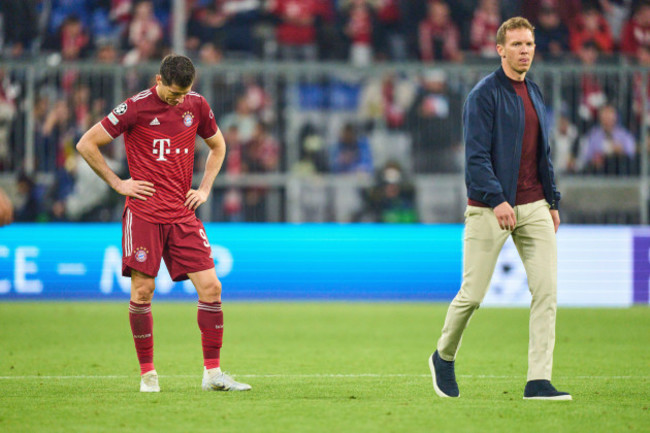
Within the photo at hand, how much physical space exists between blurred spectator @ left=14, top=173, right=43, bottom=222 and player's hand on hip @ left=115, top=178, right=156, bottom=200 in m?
8.86

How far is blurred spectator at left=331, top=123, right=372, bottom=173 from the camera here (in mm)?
16438

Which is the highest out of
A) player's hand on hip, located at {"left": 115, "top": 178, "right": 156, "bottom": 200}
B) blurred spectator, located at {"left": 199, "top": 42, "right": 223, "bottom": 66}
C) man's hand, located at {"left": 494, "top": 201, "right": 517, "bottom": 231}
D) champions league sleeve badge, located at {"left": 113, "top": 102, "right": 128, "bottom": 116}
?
blurred spectator, located at {"left": 199, "top": 42, "right": 223, "bottom": 66}

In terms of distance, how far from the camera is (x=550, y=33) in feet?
62.1

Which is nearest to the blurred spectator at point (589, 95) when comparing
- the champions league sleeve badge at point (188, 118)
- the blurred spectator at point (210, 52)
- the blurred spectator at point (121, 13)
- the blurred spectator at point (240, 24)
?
the blurred spectator at point (240, 24)

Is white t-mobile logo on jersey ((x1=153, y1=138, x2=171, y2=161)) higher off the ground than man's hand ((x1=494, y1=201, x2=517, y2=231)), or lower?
higher

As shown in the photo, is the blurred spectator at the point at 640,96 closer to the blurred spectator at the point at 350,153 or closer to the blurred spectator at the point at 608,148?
the blurred spectator at the point at 608,148

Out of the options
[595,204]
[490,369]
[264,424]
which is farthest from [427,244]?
[264,424]

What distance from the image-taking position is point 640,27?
18453mm

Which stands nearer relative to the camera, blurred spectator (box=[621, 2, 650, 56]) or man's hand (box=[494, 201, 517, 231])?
man's hand (box=[494, 201, 517, 231])

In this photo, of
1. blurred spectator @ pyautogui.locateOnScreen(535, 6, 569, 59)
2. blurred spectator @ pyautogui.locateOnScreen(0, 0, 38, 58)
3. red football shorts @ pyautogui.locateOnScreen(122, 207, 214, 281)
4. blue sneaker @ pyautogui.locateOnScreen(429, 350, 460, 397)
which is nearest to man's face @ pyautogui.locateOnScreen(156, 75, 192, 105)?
red football shorts @ pyautogui.locateOnScreen(122, 207, 214, 281)

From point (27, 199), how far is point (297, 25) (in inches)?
242

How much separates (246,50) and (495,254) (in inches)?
512

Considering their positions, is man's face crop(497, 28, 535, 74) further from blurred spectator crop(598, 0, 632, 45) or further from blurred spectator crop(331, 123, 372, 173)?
blurred spectator crop(598, 0, 632, 45)

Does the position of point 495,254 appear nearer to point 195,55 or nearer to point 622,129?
point 622,129
